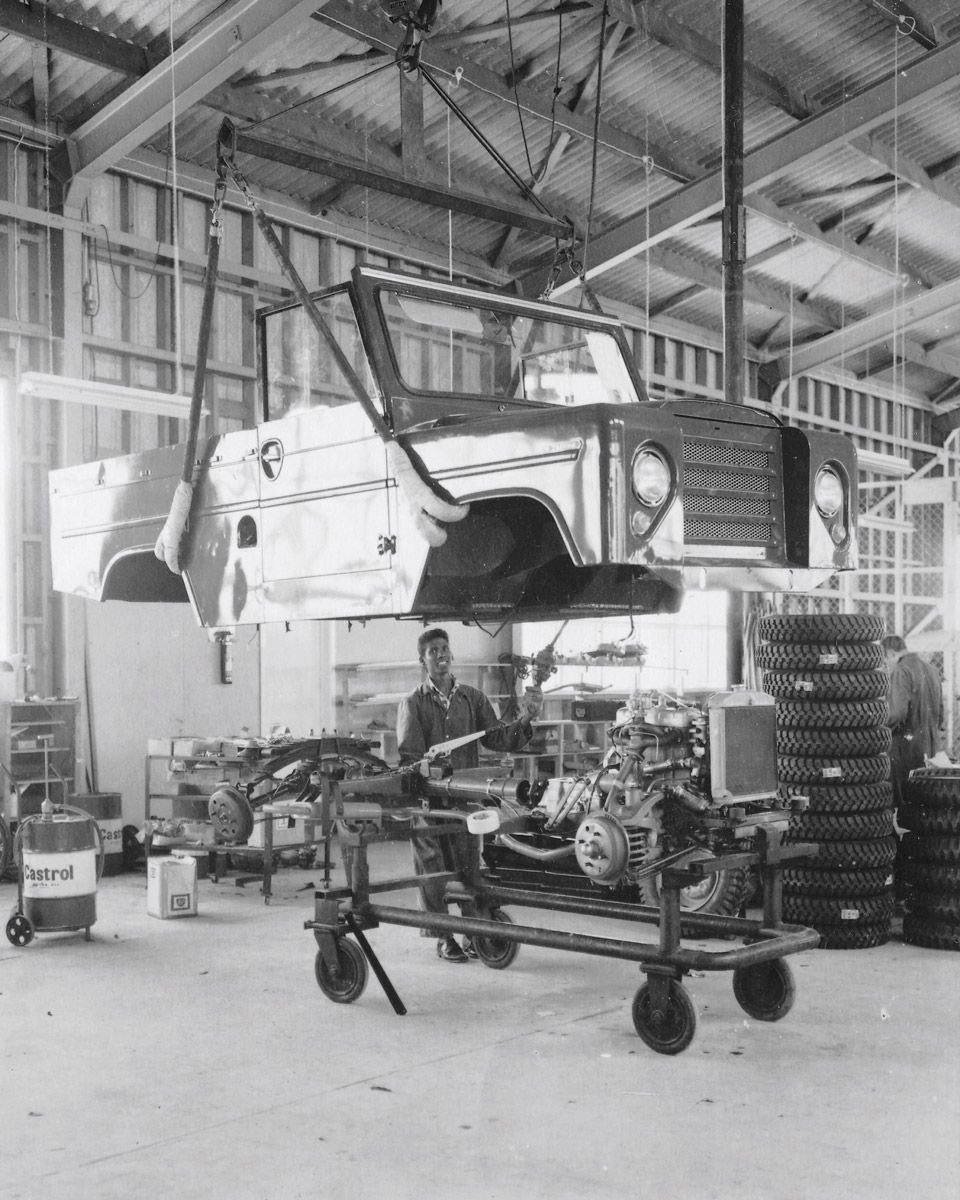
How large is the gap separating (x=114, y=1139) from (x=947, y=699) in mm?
13096

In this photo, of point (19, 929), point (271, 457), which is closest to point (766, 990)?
point (271, 457)

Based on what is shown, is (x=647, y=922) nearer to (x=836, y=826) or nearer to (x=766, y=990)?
(x=766, y=990)

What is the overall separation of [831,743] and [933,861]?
83 cm

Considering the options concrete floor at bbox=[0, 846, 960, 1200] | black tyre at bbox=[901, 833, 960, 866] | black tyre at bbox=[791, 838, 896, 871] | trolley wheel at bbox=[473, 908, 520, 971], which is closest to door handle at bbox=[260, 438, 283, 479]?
concrete floor at bbox=[0, 846, 960, 1200]

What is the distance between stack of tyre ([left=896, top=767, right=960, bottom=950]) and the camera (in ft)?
22.4

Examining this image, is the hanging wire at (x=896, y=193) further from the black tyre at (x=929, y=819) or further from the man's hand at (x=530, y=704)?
the man's hand at (x=530, y=704)

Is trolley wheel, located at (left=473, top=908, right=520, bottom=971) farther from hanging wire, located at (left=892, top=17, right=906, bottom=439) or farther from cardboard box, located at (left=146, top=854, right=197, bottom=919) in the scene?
hanging wire, located at (left=892, top=17, right=906, bottom=439)

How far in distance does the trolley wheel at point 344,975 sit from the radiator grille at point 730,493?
2.55m

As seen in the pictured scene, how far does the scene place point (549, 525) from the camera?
5023 mm

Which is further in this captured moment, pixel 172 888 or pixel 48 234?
pixel 48 234

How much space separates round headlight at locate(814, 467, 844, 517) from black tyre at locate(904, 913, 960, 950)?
3.21 metres

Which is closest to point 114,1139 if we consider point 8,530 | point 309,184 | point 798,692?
point 798,692

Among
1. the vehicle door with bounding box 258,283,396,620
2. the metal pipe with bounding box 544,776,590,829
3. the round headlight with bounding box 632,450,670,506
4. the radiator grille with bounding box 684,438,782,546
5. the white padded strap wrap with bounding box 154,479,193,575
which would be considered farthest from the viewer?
the metal pipe with bounding box 544,776,590,829

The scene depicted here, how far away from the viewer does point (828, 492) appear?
469 cm
